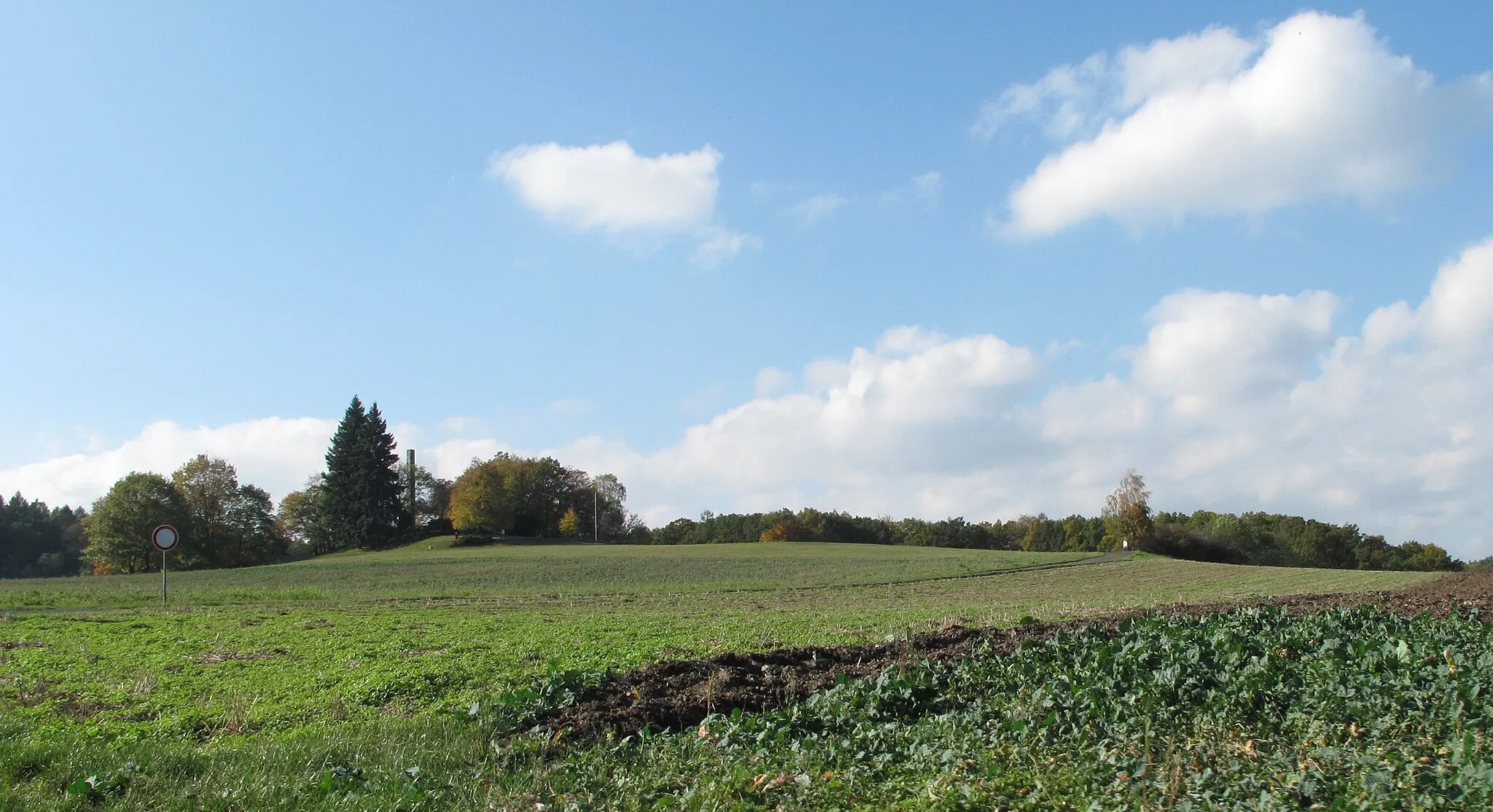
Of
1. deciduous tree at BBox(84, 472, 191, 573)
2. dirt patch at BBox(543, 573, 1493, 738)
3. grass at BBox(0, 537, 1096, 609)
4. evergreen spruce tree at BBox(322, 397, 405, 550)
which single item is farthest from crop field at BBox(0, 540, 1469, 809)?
evergreen spruce tree at BBox(322, 397, 405, 550)

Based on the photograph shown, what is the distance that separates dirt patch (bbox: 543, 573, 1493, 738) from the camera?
877cm

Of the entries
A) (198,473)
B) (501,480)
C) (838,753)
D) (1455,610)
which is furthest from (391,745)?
(501,480)

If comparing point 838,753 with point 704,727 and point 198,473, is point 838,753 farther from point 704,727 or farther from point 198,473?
point 198,473

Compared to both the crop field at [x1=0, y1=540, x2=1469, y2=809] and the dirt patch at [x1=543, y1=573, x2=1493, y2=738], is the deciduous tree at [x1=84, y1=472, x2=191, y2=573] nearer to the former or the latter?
the crop field at [x1=0, y1=540, x2=1469, y2=809]

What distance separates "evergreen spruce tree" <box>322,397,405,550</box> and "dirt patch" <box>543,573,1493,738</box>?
10057 cm

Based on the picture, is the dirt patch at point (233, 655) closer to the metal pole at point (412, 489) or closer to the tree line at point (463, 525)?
the tree line at point (463, 525)

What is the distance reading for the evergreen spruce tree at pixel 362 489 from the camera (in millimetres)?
104125

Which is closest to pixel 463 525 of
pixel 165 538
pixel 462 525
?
pixel 462 525

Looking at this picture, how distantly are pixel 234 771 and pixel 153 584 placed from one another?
42638mm

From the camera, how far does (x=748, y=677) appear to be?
Answer: 1011cm

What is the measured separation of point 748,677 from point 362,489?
104 meters

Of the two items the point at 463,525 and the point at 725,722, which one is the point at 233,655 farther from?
the point at 463,525

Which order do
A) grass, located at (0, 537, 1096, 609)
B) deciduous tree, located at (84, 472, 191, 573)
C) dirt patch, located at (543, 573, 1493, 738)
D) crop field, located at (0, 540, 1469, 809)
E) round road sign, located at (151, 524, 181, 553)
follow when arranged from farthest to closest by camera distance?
1. deciduous tree, located at (84, 472, 191, 573)
2. grass, located at (0, 537, 1096, 609)
3. round road sign, located at (151, 524, 181, 553)
4. dirt patch, located at (543, 573, 1493, 738)
5. crop field, located at (0, 540, 1469, 809)

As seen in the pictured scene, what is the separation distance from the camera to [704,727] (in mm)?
8359
